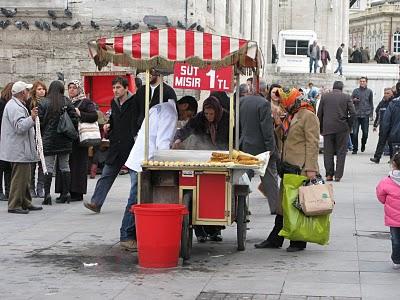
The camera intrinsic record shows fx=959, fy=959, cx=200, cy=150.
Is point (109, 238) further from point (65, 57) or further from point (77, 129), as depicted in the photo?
point (65, 57)

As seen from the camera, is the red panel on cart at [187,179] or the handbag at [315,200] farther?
the handbag at [315,200]

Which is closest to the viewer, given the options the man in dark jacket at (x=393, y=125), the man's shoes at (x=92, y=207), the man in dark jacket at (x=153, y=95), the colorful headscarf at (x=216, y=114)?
the colorful headscarf at (x=216, y=114)

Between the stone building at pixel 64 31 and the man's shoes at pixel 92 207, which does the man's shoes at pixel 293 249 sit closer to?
the man's shoes at pixel 92 207

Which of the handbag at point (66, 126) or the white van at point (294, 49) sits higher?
the white van at point (294, 49)

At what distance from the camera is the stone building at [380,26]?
4518 inches

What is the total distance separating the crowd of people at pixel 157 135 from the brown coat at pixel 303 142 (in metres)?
0.01

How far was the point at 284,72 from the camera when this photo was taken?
170 feet

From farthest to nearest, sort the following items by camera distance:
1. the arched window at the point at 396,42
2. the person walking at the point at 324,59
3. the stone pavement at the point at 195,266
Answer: the arched window at the point at 396,42 → the person walking at the point at 324,59 → the stone pavement at the point at 195,266

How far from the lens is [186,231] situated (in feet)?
31.8

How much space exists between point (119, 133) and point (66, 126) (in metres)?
2.88

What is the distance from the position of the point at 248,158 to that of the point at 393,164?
153cm

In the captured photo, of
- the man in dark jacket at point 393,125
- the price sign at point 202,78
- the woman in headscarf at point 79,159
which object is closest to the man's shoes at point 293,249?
the price sign at point 202,78

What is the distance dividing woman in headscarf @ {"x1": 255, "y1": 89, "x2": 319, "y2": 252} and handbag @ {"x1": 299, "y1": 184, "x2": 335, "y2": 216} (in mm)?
274

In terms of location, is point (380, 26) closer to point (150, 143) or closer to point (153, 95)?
point (153, 95)
